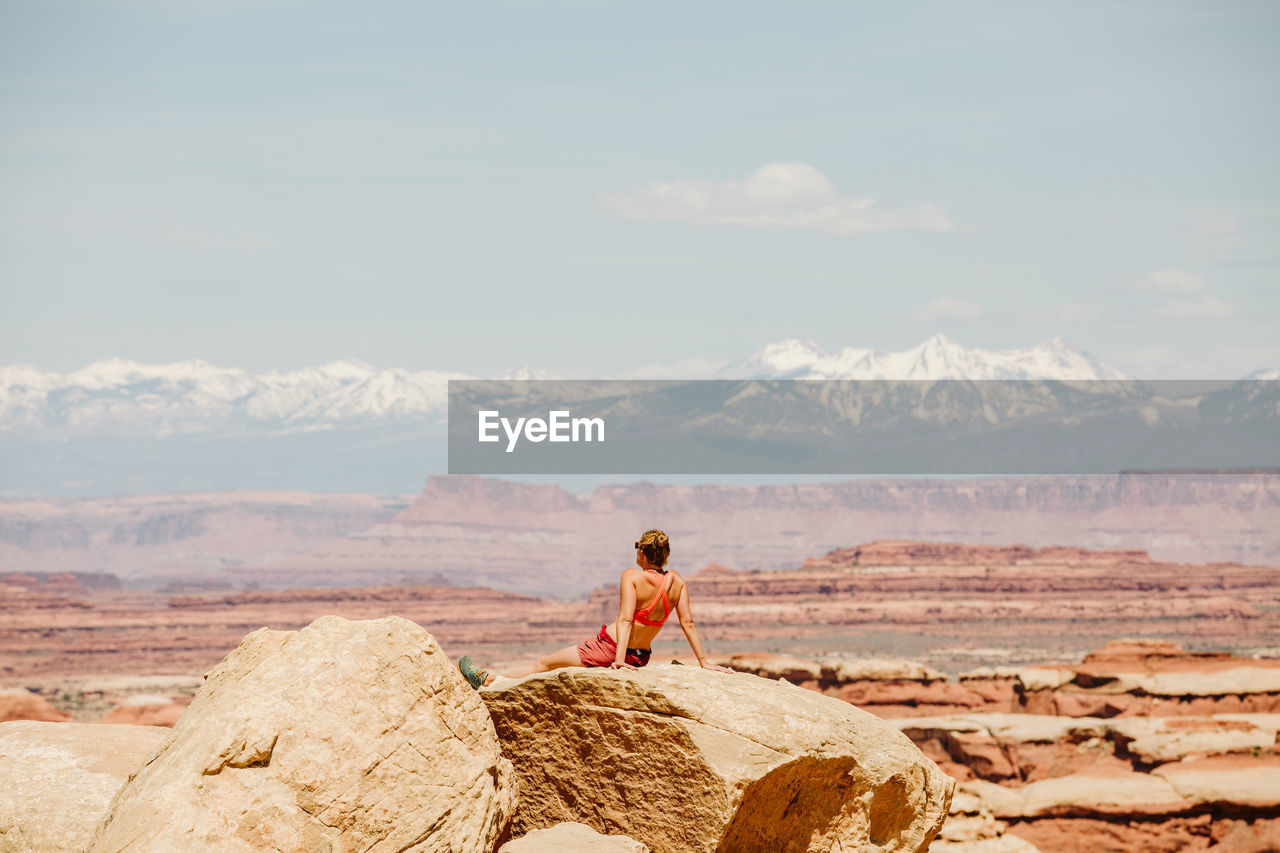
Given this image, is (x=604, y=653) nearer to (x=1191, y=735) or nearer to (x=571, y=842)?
(x=571, y=842)

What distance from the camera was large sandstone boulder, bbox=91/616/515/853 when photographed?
361 inches

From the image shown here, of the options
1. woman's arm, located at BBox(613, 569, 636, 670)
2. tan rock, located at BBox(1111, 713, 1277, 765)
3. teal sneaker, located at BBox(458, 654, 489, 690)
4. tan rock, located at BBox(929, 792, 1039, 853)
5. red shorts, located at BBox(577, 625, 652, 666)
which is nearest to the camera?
teal sneaker, located at BBox(458, 654, 489, 690)

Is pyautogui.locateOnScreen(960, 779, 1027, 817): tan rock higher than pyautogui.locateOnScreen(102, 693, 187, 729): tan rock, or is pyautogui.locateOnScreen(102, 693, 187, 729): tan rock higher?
pyautogui.locateOnScreen(960, 779, 1027, 817): tan rock

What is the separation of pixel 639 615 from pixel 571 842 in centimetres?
202

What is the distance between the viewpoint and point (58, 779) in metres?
11.5

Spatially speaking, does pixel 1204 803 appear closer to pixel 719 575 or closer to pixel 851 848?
pixel 851 848

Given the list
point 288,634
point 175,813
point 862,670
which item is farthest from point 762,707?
point 862,670

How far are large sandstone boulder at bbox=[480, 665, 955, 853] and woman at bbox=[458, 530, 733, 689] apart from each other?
1.32ft

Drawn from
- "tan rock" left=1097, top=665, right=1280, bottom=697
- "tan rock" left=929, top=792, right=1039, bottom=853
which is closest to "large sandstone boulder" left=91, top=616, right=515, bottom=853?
"tan rock" left=929, top=792, right=1039, bottom=853

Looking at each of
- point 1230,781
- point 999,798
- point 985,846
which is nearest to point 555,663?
point 985,846

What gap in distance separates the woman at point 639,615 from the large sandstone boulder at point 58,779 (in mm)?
3100

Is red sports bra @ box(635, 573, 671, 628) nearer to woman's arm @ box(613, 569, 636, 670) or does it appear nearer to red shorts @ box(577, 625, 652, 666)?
woman's arm @ box(613, 569, 636, 670)

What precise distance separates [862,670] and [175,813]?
43589 millimetres

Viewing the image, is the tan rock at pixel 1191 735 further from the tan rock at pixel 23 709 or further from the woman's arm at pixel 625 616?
the tan rock at pixel 23 709
